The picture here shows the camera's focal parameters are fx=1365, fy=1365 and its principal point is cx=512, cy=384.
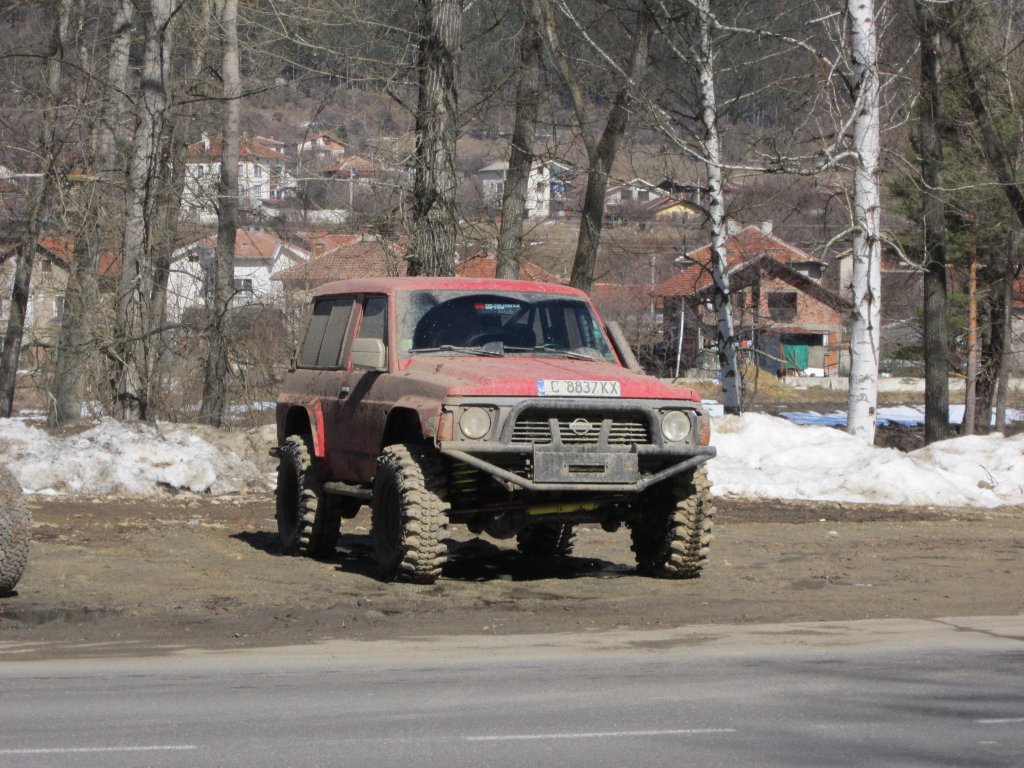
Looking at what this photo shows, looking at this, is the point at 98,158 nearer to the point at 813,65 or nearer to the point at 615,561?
the point at 813,65

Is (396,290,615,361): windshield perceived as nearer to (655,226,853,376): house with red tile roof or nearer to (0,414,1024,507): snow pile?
(0,414,1024,507): snow pile

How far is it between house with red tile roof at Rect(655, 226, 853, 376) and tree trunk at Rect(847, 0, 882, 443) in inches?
199

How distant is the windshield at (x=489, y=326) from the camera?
1073 cm

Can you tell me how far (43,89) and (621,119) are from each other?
12207 millimetres

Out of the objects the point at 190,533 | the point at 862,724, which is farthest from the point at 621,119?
the point at 862,724

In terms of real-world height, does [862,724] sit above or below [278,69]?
below

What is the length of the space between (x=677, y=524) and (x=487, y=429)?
72.1 inches

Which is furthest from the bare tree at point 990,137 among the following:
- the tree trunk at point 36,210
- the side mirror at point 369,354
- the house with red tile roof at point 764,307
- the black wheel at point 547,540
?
the tree trunk at point 36,210

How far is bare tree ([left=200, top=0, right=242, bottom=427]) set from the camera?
24.9m

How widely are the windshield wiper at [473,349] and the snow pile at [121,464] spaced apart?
6.80m

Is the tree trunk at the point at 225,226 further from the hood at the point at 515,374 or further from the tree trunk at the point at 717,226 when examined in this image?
the hood at the point at 515,374

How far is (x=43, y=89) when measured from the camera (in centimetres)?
2845

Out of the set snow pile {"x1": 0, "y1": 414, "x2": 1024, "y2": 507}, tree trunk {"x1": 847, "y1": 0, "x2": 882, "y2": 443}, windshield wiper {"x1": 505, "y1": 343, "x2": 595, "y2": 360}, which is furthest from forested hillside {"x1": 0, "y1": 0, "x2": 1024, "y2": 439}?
windshield wiper {"x1": 505, "y1": 343, "x2": 595, "y2": 360}

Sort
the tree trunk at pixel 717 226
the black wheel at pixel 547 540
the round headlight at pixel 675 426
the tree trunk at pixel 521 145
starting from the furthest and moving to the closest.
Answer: the tree trunk at pixel 521 145
the tree trunk at pixel 717 226
the black wheel at pixel 547 540
the round headlight at pixel 675 426
